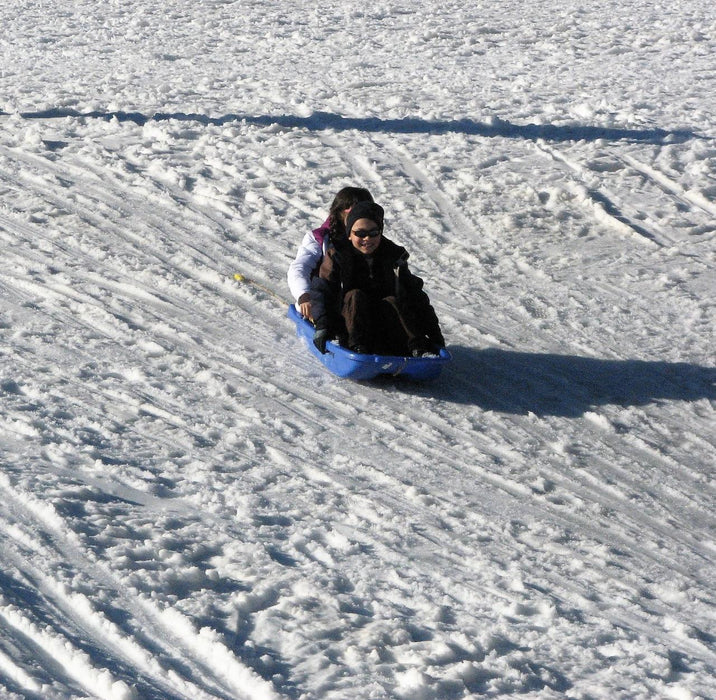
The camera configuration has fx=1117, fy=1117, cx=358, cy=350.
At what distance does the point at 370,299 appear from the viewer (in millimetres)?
5676

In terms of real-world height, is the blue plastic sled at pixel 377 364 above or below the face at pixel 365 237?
below

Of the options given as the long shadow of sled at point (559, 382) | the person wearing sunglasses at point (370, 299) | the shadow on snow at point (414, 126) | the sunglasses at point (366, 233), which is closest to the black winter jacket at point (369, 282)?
the person wearing sunglasses at point (370, 299)

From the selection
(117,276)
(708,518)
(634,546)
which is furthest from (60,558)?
(117,276)

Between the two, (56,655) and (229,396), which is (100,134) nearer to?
(229,396)

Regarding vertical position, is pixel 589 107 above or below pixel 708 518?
above

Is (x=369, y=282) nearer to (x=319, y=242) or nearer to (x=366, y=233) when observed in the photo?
(x=366, y=233)

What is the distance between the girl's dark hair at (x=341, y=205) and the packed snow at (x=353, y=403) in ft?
2.28

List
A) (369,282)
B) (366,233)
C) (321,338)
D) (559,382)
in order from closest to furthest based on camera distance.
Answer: (321,338)
(366,233)
(369,282)
(559,382)

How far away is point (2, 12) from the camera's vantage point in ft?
51.1

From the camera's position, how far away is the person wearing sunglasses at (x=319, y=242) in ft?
19.4

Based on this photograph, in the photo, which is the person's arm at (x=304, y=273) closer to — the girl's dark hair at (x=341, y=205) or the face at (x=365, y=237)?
the girl's dark hair at (x=341, y=205)

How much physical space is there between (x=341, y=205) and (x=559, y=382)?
4.94ft

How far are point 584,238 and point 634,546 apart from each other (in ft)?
13.0

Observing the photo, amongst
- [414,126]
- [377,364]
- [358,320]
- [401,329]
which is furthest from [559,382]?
[414,126]
